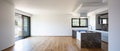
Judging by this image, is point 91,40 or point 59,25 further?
point 59,25

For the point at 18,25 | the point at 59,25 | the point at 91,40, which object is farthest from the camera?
the point at 59,25

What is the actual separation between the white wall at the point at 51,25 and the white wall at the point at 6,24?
5.89 meters

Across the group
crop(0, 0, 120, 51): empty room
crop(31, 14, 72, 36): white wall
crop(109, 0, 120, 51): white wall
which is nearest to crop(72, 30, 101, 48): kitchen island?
crop(0, 0, 120, 51): empty room

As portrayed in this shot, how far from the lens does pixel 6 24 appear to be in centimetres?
608

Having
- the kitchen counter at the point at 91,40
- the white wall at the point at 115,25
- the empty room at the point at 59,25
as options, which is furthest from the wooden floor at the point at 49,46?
the white wall at the point at 115,25

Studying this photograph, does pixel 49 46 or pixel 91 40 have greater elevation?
pixel 91 40

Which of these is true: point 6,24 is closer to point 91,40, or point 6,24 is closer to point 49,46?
point 49,46

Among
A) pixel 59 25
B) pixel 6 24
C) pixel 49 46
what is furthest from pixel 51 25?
pixel 6 24

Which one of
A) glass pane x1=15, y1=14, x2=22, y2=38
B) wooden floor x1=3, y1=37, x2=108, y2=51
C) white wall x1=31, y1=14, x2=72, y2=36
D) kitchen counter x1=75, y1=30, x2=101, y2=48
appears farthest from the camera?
white wall x1=31, y1=14, x2=72, y2=36

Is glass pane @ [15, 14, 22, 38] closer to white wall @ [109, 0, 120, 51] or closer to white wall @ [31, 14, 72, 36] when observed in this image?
white wall @ [31, 14, 72, 36]

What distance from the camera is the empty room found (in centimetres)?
540

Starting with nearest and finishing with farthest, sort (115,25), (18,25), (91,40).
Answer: (115,25) → (91,40) → (18,25)

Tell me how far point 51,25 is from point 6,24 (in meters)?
6.91

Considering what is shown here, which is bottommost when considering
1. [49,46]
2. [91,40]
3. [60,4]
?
[49,46]
